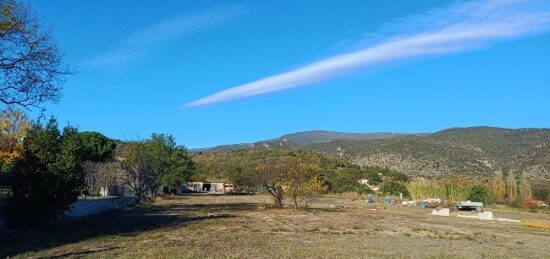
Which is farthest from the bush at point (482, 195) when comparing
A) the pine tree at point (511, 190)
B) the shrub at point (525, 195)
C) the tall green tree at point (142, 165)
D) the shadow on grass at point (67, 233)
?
the shadow on grass at point (67, 233)

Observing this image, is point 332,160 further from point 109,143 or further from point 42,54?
point 42,54

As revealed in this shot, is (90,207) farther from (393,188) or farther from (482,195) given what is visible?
(393,188)

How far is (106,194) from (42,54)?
3160 cm

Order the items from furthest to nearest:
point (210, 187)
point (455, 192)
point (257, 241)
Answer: point (210, 187) → point (455, 192) → point (257, 241)

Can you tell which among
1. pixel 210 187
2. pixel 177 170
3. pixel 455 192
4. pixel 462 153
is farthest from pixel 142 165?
pixel 462 153

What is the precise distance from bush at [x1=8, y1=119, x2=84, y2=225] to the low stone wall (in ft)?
6.38

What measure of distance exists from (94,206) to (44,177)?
938cm

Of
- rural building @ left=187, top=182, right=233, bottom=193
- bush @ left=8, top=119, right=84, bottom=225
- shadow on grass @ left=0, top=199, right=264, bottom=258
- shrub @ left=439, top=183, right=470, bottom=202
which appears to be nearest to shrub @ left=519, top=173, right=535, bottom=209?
shrub @ left=439, top=183, right=470, bottom=202

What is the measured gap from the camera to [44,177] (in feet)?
70.2

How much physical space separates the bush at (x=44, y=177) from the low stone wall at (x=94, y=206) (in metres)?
1.94

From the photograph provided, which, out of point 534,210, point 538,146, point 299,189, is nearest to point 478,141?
point 538,146

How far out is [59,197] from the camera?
21750mm

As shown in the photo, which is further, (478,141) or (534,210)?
(478,141)

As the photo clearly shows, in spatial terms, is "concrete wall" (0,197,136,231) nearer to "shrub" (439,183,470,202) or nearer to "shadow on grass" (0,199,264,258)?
"shadow on grass" (0,199,264,258)
